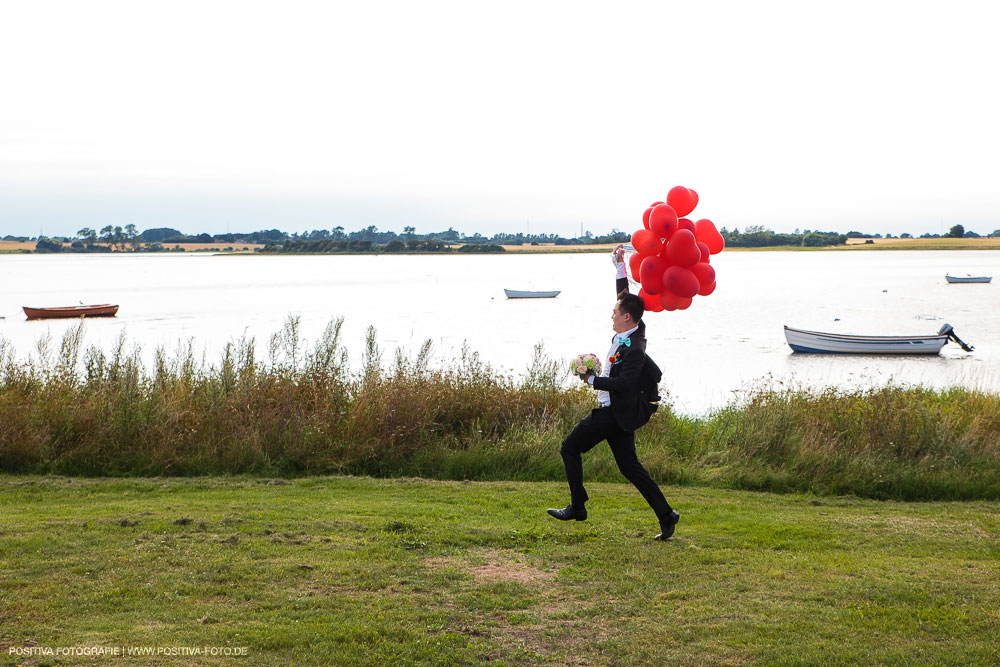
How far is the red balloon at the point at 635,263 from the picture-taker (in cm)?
746

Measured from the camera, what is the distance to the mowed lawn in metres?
4.76

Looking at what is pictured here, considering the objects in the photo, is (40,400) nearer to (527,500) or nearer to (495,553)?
(527,500)

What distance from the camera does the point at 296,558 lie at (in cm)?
637

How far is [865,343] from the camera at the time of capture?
3500 cm

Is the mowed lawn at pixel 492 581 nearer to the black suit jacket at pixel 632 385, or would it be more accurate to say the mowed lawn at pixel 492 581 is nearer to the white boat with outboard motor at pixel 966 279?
the black suit jacket at pixel 632 385

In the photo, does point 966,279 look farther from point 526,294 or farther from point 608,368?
point 608,368

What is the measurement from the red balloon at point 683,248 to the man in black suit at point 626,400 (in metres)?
0.47

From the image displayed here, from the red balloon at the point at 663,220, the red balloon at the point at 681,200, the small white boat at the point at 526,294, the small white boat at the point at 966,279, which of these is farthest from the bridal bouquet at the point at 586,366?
the small white boat at the point at 966,279

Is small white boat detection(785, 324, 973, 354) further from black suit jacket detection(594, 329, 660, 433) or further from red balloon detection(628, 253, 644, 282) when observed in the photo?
black suit jacket detection(594, 329, 660, 433)

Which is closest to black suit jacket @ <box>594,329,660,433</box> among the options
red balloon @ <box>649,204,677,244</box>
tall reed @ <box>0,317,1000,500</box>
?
red balloon @ <box>649,204,677,244</box>

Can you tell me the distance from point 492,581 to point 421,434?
549 centimetres

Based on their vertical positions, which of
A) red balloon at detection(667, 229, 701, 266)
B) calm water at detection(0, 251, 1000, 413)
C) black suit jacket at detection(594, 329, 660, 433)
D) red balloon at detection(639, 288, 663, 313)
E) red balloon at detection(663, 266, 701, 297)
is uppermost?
red balloon at detection(667, 229, 701, 266)

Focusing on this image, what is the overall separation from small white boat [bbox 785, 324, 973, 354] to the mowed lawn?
1088 inches

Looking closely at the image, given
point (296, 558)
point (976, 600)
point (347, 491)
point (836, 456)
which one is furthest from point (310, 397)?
point (976, 600)
